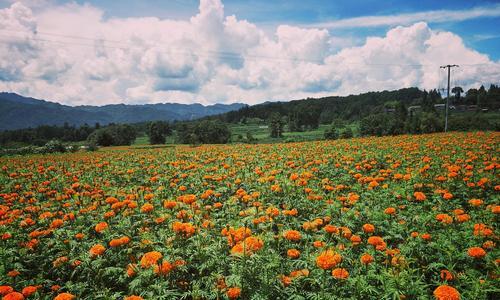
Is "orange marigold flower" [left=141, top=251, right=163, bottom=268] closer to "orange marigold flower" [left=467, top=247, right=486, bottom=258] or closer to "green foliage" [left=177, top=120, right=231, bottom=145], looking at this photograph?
"orange marigold flower" [left=467, top=247, right=486, bottom=258]

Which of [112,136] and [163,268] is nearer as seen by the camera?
[163,268]

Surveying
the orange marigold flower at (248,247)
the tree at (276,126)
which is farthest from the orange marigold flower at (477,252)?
the tree at (276,126)

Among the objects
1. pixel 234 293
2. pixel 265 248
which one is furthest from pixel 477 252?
pixel 234 293

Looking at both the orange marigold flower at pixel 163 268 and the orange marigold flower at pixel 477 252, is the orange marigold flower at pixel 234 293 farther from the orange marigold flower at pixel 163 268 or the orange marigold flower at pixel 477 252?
the orange marigold flower at pixel 477 252

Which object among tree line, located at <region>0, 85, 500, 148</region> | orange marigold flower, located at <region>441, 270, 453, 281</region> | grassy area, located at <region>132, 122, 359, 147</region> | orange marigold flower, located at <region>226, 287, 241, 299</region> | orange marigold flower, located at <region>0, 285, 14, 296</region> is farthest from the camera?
grassy area, located at <region>132, 122, 359, 147</region>

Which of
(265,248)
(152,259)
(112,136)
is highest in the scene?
(152,259)

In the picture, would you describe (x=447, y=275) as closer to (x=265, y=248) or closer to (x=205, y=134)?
(x=265, y=248)

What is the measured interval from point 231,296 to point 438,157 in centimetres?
1170

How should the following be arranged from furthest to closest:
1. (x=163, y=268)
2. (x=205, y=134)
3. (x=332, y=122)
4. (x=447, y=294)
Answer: (x=332, y=122)
(x=205, y=134)
(x=163, y=268)
(x=447, y=294)

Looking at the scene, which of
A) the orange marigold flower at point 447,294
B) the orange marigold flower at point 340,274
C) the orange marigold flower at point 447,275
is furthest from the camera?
the orange marigold flower at point 447,275

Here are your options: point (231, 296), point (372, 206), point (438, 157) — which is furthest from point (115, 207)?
point (438, 157)

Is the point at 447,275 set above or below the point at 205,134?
above

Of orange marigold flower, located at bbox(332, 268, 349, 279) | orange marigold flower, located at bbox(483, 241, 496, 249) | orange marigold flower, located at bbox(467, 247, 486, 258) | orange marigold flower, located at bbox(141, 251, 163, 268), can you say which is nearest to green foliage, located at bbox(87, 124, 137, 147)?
orange marigold flower, located at bbox(141, 251, 163, 268)

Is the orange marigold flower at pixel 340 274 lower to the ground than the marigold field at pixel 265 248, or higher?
higher
